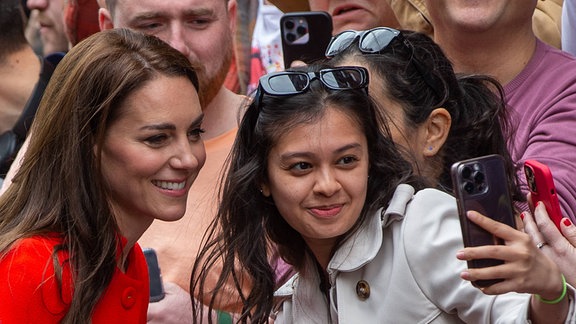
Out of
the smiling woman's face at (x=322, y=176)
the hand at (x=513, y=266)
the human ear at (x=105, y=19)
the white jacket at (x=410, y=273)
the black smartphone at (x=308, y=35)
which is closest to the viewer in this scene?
the hand at (x=513, y=266)

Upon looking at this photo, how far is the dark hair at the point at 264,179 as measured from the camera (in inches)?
133

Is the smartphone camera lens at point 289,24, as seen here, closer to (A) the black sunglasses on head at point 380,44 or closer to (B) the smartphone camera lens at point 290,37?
(B) the smartphone camera lens at point 290,37

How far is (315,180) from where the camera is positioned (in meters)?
3.28

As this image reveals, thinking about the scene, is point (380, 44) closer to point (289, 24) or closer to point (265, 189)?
point (289, 24)

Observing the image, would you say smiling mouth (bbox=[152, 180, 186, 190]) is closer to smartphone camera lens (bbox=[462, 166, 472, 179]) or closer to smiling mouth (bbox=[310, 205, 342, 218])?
smiling mouth (bbox=[310, 205, 342, 218])

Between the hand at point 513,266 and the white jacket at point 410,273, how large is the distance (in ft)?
0.57

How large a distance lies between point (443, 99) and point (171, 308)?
3.64 ft

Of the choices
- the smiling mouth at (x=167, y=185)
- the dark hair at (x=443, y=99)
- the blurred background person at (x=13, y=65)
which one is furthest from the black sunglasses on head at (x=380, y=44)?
the blurred background person at (x=13, y=65)

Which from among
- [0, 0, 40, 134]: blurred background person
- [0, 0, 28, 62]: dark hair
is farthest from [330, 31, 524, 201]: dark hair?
[0, 0, 28, 62]: dark hair

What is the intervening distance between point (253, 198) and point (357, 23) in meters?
1.62

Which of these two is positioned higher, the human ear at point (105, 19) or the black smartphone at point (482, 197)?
the black smartphone at point (482, 197)

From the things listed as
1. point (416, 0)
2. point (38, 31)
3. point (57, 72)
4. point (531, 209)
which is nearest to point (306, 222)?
point (531, 209)

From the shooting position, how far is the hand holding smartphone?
310cm

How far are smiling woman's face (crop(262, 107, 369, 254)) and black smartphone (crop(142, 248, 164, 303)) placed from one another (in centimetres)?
89
